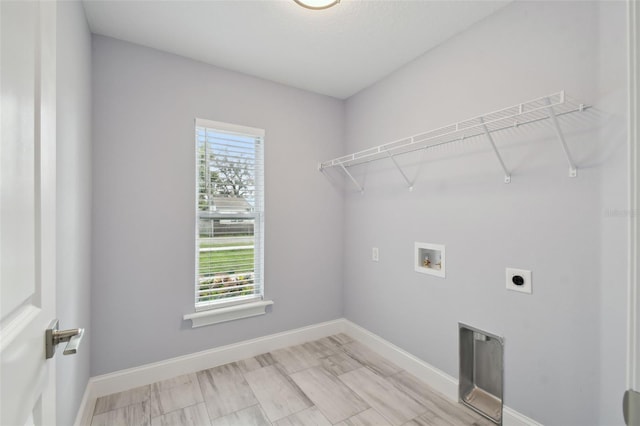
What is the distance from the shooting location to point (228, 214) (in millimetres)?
2436

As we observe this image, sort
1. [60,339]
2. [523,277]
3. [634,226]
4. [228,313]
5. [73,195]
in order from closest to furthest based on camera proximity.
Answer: [634,226], [60,339], [73,195], [523,277], [228,313]

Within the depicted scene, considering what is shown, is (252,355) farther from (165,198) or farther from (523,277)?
(523,277)

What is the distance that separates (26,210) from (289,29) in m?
1.84

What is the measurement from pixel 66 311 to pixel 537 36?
2724mm

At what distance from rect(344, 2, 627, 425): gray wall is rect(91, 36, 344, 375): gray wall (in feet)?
3.18

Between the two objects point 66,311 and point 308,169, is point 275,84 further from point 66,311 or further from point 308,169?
point 66,311

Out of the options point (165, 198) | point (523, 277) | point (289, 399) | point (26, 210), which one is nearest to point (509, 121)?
point (523, 277)

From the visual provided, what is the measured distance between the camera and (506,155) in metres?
1.69

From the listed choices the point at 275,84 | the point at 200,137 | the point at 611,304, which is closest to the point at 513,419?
the point at 611,304

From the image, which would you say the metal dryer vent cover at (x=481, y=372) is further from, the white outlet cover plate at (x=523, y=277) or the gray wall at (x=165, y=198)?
the gray wall at (x=165, y=198)

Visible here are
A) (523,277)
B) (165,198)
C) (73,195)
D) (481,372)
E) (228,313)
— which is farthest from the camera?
(228,313)

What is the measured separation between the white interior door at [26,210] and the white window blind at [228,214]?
1.58 m

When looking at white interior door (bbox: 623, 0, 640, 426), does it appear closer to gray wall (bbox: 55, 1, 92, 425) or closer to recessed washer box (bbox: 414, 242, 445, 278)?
recessed washer box (bbox: 414, 242, 445, 278)

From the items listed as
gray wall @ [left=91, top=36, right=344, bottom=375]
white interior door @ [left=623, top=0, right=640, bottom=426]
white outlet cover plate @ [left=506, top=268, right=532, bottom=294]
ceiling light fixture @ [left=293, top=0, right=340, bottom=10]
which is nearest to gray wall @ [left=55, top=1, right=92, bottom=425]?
gray wall @ [left=91, top=36, right=344, bottom=375]
